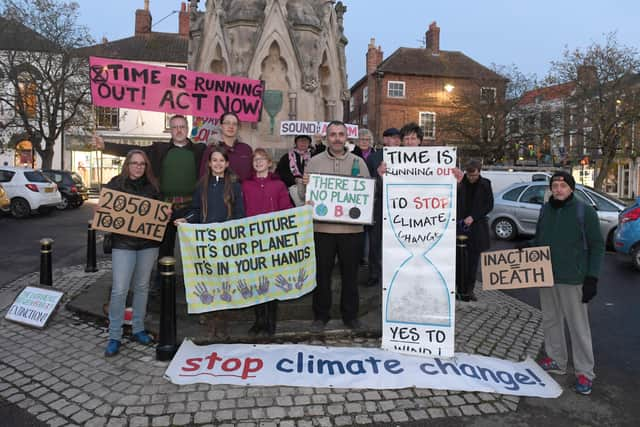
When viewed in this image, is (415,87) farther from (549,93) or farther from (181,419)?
(181,419)

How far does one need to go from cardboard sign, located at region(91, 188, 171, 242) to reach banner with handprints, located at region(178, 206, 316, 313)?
0.32 meters

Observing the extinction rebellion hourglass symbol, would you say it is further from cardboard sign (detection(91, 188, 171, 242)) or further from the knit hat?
cardboard sign (detection(91, 188, 171, 242))

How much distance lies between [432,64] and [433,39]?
3.16 metres

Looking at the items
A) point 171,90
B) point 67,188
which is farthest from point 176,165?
point 67,188

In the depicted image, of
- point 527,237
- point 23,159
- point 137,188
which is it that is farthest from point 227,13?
point 23,159

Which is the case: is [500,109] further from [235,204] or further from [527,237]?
[235,204]

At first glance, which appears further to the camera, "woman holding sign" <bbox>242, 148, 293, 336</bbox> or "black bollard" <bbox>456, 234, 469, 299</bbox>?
"black bollard" <bbox>456, 234, 469, 299</bbox>

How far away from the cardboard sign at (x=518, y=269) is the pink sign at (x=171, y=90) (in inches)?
139

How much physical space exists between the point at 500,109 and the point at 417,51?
12589 millimetres

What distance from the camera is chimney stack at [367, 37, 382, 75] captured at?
38.2 metres

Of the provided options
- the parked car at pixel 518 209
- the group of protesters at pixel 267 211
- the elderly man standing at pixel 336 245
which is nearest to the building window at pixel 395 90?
the parked car at pixel 518 209

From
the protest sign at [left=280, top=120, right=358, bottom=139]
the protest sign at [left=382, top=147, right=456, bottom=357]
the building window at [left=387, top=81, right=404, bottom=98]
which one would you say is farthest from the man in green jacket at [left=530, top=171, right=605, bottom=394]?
the building window at [left=387, top=81, right=404, bottom=98]

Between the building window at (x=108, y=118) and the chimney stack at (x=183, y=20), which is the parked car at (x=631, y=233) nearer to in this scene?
the building window at (x=108, y=118)

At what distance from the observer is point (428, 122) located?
121ft
